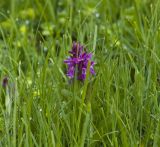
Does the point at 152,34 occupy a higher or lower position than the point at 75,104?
higher

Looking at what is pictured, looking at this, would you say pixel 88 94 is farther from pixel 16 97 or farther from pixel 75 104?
pixel 16 97

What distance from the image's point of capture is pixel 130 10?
11.1 ft

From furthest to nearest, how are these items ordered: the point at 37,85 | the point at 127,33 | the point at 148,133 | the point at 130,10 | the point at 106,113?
the point at 130,10 → the point at 127,33 → the point at 37,85 → the point at 106,113 → the point at 148,133

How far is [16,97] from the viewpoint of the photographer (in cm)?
187

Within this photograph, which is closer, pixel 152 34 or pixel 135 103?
pixel 135 103

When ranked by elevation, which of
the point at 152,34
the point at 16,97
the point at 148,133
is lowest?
the point at 148,133

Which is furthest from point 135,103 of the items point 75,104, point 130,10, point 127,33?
point 130,10

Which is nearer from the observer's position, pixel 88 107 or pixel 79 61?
pixel 88 107

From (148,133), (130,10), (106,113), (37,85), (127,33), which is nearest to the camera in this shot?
(148,133)

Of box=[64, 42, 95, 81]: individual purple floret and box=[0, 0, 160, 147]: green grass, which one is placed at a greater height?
box=[64, 42, 95, 81]: individual purple floret

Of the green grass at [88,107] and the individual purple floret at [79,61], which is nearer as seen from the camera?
the green grass at [88,107]

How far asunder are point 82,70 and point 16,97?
0.27 m

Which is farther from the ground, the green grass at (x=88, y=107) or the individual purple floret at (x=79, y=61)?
A: the individual purple floret at (x=79, y=61)

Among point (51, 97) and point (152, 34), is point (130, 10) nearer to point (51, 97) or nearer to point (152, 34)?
point (152, 34)
